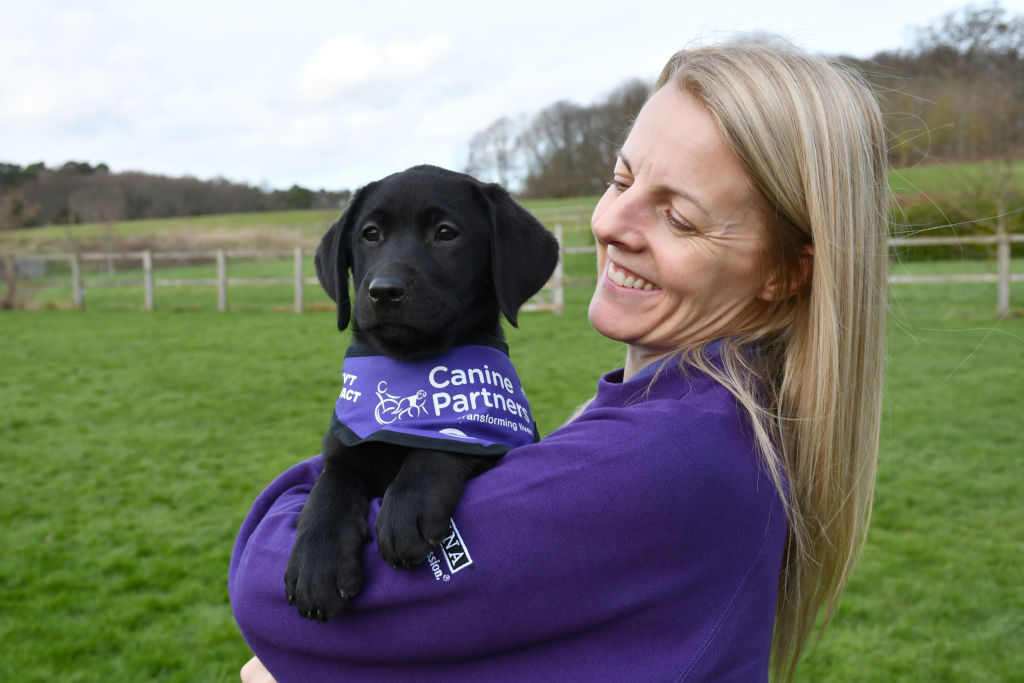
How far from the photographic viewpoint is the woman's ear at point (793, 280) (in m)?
1.69

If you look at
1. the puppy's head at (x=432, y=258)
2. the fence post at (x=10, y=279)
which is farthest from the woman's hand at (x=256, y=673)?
the fence post at (x=10, y=279)

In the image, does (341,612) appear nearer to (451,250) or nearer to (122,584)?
(451,250)

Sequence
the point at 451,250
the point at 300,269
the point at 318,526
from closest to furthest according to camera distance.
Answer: the point at 318,526
the point at 451,250
the point at 300,269

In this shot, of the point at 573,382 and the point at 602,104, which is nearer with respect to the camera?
the point at 573,382

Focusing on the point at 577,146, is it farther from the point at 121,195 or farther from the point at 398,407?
the point at 398,407

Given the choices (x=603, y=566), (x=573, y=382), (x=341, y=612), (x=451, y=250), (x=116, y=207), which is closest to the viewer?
(x=603, y=566)

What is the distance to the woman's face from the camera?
162 cm

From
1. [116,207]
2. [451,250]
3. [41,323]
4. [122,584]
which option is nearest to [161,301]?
[41,323]

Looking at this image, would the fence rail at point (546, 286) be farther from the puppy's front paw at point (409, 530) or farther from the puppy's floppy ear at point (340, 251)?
the puppy's front paw at point (409, 530)

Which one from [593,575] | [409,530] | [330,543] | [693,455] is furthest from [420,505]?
[693,455]

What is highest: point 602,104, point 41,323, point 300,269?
point 602,104

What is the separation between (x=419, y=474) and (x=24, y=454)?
274 inches

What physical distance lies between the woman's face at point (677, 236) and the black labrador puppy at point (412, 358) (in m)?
0.45

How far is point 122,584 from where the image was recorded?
185 inches
